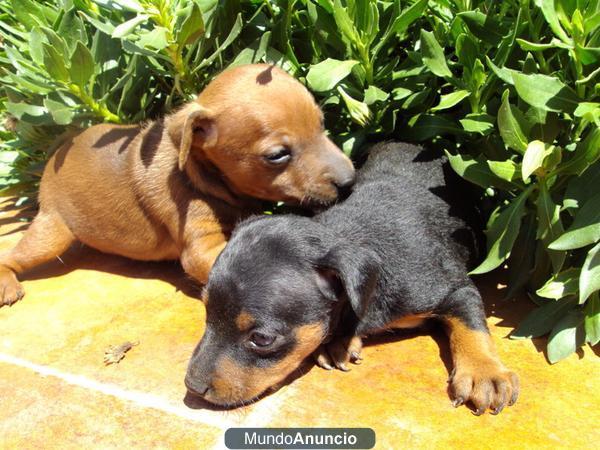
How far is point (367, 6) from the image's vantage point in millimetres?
4137

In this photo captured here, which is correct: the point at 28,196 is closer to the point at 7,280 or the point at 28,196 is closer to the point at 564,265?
the point at 7,280

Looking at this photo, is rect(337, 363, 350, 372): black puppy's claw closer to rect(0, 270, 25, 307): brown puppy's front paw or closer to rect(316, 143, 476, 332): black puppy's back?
rect(316, 143, 476, 332): black puppy's back

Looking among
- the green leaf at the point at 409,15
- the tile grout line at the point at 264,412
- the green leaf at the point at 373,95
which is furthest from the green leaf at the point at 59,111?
the tile grout line at the point at 264,412

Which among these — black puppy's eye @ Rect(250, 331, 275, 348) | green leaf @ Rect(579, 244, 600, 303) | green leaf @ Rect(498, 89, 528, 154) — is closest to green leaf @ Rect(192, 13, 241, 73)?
green leaf @ Rect(498, 89, 528, 154)

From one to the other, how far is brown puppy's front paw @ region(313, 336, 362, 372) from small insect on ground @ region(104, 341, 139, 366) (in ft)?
3.99

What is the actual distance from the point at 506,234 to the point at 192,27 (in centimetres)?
266

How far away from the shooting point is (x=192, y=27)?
14.3 ft

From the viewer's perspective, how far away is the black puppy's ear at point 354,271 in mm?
3043

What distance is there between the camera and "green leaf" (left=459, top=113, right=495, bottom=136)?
3.83 m

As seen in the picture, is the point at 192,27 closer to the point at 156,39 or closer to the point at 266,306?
the point at 156,39

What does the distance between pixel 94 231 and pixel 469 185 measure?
313 cm

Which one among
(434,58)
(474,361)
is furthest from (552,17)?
(474,361)

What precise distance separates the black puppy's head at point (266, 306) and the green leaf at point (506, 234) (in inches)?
33.7

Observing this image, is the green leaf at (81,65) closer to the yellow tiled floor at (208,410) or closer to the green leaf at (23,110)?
the green leaf at (23,110)
